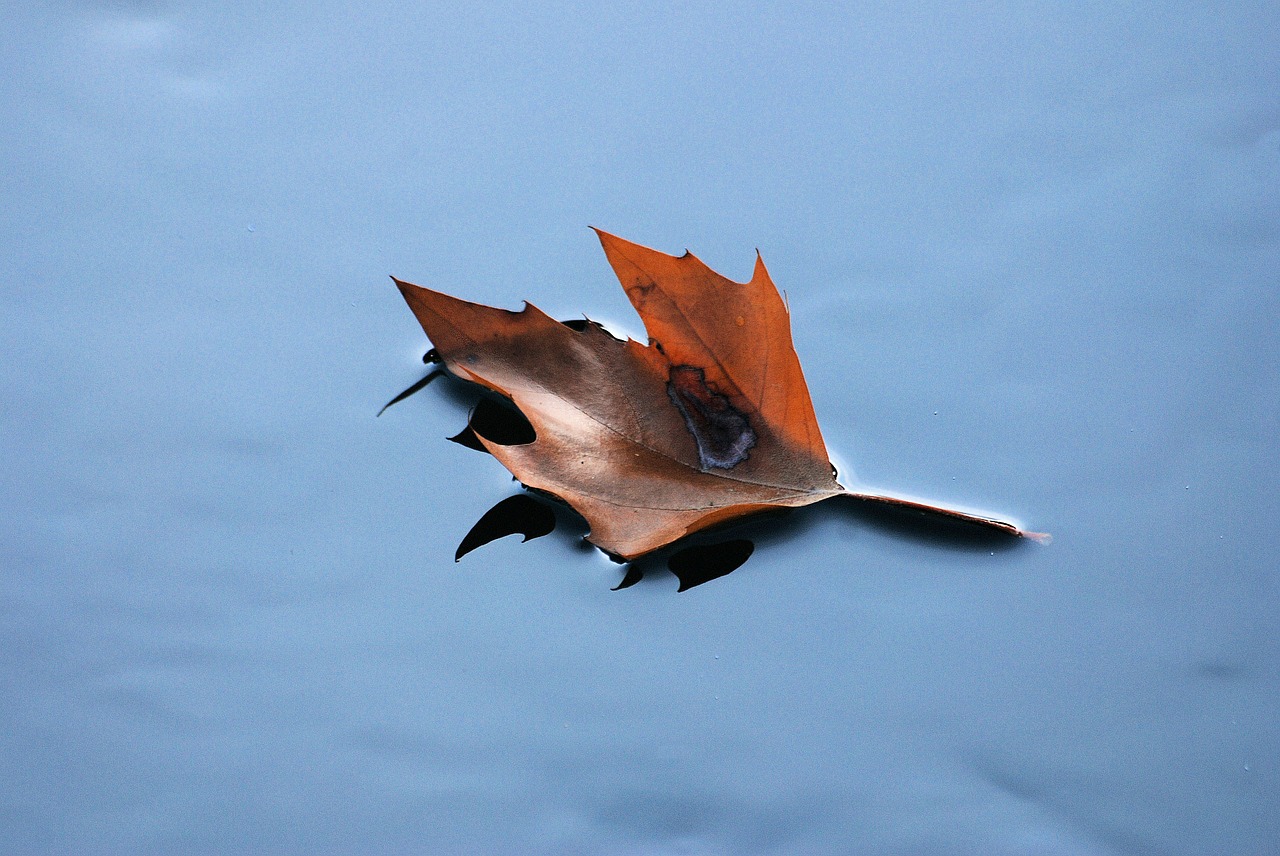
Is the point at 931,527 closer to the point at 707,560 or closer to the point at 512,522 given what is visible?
the point at 707,560

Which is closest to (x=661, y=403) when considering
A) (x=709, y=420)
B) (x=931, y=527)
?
(x=709, y=420)

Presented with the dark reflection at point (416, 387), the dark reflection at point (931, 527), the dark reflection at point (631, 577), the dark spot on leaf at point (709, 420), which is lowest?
the dark reflection at point (631, 577)

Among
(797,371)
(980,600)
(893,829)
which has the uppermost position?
(797,371)

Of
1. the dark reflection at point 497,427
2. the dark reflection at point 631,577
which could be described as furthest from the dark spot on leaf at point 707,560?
the dark reflection at point 497,427

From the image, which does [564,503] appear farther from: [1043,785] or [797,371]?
[1043,785]

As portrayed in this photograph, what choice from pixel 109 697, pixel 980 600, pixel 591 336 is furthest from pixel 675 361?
pixel 109 697

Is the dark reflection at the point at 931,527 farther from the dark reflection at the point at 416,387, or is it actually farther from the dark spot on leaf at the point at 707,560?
the dark reflection at the point at 416,387

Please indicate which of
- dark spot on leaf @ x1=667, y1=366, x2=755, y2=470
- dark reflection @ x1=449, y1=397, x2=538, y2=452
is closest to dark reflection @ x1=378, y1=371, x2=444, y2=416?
dark reflection @ x1=449, y1=397, x2=538, y2=452

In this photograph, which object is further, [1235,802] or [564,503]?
[564,503]

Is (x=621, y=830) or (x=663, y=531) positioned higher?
(x=663, y=531)
